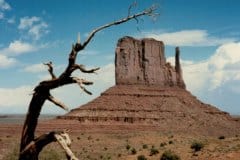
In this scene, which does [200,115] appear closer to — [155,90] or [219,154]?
[155,90]

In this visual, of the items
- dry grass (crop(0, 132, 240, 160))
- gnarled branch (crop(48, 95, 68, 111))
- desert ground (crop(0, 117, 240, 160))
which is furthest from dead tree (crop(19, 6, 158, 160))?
desert ground (crop(0, 117, 240, 160))

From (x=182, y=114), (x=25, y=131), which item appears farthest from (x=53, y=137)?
(x=182, y=114)

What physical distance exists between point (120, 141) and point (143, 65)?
53862mm

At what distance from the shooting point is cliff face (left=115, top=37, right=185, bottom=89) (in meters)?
135

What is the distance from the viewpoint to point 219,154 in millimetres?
38781

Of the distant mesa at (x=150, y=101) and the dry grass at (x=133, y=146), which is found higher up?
the distant mesa at (x=150, y=101)

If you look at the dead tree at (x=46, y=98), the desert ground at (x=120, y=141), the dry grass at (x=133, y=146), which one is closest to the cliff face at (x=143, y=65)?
the desert ground at (x=120, y=141)

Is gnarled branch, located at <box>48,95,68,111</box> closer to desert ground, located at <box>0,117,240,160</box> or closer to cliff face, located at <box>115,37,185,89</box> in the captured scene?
desert ground, located at <box>0,117,240,160</box>

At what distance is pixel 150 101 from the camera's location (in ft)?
396

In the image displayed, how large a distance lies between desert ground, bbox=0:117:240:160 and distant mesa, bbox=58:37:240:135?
5503 millimetres

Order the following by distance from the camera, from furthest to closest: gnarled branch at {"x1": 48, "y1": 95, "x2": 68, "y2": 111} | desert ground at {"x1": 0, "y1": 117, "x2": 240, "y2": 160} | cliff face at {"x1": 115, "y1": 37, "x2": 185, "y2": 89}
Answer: cliff face at {"x1": 115, "y1": 37, "x2": 185, "y2": 89}
desert ground at {"x1": 0, "y1": 117, "x2": 240, "y2": 160}
gnarled branch at {"x1": 48, "y1": 95, "x2": 68, "y2": 111}

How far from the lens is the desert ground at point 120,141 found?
52.2 meters

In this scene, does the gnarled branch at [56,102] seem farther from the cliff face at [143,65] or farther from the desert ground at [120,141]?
the cliff face at [143,65]

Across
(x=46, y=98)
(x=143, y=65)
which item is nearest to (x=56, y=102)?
(x=46, y=98)
